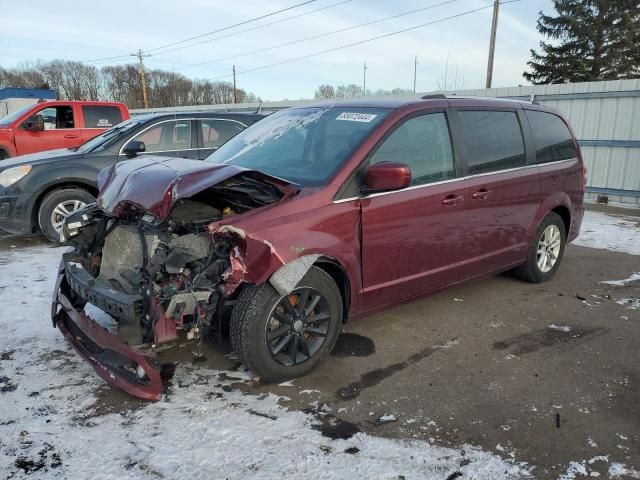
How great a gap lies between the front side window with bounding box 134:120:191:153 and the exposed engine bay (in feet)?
12.7

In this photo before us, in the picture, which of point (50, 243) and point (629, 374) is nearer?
point (629, 374)

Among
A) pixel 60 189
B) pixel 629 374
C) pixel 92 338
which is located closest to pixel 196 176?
pixel 92 338

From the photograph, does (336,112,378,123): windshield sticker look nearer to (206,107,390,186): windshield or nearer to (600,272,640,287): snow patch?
(206,107,390,186): windshield

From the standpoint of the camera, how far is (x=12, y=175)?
6.25m

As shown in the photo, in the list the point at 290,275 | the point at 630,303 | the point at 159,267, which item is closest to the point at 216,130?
the point at 159,267

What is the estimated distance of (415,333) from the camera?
13.1 feet

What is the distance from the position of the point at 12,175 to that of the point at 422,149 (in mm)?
5276

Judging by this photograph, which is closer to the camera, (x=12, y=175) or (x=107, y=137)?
(x=12, y=175)

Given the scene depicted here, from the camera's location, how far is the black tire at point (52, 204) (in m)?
6.41

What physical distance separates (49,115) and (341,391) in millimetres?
9374

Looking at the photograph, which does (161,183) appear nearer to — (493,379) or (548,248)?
(493,379)

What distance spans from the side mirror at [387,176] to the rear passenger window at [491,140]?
3.58 ft

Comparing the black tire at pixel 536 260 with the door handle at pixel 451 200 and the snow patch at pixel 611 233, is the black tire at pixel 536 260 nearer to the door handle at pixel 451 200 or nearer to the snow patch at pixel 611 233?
the door handle at pixel 451 200

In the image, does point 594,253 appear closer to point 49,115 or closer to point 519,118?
point 519,118
